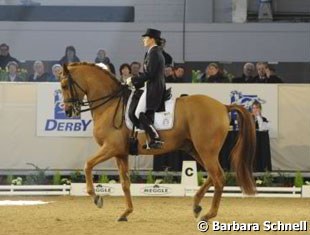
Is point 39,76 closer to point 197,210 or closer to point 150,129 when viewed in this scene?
point 150,129

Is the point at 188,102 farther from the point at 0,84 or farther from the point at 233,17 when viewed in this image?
the point at 233,17

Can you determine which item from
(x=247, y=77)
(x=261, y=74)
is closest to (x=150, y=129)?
(x=247, y=77)

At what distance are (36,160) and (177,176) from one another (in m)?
2.43

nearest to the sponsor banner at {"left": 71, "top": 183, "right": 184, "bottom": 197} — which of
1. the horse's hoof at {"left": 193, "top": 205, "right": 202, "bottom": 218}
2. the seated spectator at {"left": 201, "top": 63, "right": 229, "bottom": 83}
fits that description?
the seated spectator at {"left": 201, "top": 63, "right": 229, "bottom": 83}

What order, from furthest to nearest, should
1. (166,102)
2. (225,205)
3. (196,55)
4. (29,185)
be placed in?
(196,55) → (29,185) → (225,205) → (166,102)

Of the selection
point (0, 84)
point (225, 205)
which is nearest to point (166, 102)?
point (225, 205)

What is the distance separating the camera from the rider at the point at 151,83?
948 cm

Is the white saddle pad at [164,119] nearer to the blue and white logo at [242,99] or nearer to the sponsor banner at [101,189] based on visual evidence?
the sponsor banner at [101,189]

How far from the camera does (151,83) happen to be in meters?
9.52

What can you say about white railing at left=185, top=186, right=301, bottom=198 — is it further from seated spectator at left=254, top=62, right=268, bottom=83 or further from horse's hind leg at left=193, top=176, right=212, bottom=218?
horse's hind leg at left=193, top=176, right=212, bottom=218

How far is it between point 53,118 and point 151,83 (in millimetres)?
4401

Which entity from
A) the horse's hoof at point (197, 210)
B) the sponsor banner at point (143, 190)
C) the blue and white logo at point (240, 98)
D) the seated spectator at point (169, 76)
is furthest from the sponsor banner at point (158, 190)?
the horse's hoof at point (197, 210)

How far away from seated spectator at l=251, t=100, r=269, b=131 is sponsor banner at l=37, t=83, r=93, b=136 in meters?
2.79

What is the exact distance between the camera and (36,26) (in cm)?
1795
